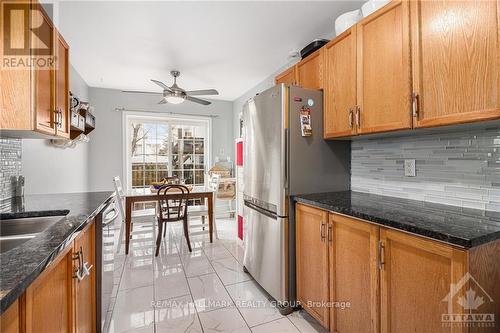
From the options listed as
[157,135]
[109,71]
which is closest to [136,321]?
[109,71]

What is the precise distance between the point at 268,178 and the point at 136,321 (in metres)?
1.46

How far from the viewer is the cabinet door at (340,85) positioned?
175 centimetres

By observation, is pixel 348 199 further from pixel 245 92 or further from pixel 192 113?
pixel 192 113

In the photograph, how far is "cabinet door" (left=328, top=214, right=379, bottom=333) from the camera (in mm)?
1262

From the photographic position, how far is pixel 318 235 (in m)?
1.67

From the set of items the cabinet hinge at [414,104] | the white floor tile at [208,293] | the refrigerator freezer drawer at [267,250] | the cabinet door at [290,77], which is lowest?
the white floor tile at [208,293]

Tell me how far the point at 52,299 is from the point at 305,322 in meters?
1.59

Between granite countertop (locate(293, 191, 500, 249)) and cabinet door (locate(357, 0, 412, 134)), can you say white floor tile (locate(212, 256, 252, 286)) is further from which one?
cabinet door (locate(357, 0, 412, 134))

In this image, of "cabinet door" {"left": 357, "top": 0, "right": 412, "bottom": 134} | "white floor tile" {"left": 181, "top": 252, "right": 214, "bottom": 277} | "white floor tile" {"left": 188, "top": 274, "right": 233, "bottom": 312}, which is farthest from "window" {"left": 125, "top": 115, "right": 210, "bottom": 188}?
"cabinet door" {"left": 357, "top": 0, "right": 412, "bottom": 134}

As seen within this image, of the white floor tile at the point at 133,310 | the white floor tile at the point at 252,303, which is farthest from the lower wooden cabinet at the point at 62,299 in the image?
the white floor tile at the point at 252,303

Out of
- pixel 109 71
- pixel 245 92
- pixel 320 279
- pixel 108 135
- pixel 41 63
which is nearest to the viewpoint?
pixel 41 63

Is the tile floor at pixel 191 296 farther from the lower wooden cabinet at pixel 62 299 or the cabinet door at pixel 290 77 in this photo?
the cabinet door at pixel 290 77

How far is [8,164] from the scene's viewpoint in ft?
5.91

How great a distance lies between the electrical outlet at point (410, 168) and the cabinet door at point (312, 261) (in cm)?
72
